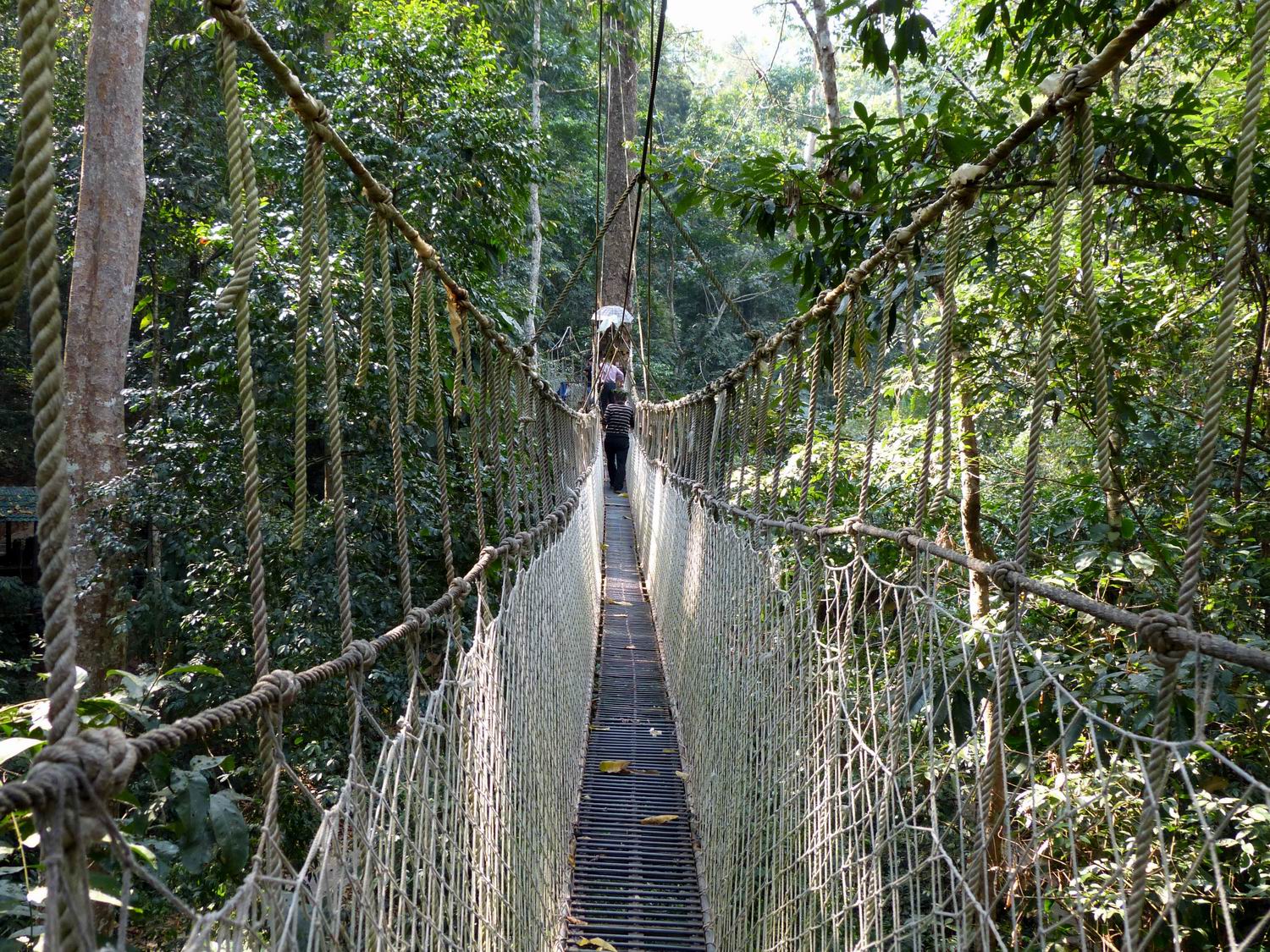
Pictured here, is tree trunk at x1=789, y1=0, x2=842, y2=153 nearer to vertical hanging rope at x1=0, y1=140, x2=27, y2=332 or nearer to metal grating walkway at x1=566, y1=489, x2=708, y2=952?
metal grating walkway at x1=566, y1=489, x2=708, y2=952

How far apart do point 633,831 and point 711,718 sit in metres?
0.41

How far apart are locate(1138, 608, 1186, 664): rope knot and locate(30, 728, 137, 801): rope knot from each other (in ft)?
2.24

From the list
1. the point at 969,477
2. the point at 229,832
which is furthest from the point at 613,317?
the point at 229,832

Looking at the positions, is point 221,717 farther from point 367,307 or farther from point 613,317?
point 613,317

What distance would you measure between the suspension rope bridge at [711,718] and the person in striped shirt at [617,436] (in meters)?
3.83

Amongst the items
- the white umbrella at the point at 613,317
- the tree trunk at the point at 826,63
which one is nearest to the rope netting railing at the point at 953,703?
the tree trunk at the point at 826,63

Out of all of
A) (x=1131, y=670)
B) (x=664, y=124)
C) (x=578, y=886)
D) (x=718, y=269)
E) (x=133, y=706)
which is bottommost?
(x=578, y=886)

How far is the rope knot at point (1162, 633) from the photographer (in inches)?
26.2

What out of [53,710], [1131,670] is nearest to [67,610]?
[53,710]

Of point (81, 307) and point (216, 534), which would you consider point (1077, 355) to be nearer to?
point (216, 534)

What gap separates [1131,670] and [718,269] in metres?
14.5

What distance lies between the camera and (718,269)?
15742 millimetres

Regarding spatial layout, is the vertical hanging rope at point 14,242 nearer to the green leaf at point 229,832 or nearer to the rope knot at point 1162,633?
the rope knot at point 1162,633

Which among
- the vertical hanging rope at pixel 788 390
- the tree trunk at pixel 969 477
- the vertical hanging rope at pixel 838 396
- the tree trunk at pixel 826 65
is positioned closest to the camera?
the vertical hanging rope at pixel 838 396
